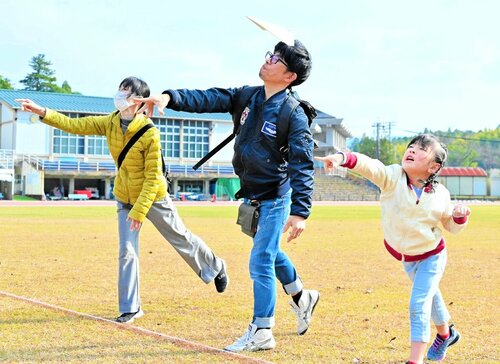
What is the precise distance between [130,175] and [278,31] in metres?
2.15

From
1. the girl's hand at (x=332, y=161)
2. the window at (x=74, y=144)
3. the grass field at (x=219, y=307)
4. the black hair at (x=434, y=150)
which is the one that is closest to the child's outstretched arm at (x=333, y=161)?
the girl's hand at (x=332, y=161)

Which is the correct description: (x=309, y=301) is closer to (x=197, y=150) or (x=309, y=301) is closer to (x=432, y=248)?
(x=432, y=248)

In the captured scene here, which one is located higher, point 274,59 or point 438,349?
point 274,59

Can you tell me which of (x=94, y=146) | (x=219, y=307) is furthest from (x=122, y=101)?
(x=94, y=146)

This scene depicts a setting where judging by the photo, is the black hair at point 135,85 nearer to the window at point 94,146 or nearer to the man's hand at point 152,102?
the man's hand at point 152,102

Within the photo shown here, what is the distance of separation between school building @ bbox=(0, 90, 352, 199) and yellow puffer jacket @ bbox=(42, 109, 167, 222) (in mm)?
55982

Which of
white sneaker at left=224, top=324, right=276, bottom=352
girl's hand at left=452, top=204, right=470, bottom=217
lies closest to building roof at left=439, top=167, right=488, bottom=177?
white sneaker at left=224, top=324, right=276, bottom=352

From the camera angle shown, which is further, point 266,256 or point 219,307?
point 219,307

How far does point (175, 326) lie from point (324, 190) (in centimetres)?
7470

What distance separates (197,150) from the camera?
77875 millimetres

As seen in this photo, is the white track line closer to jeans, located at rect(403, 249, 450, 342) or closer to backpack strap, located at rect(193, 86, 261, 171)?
jeans, located at rect(403, 249, 450, 342)

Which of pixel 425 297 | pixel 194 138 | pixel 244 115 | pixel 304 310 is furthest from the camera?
pixel 194 138

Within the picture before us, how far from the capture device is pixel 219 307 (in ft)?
25.4

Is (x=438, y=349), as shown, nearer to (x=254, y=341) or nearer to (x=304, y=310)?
(x=304, y=310)
